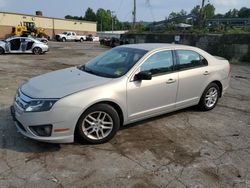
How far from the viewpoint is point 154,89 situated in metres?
4.77

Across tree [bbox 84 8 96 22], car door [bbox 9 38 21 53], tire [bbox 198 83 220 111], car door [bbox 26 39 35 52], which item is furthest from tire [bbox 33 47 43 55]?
tree [bbox 84 8 96 22]

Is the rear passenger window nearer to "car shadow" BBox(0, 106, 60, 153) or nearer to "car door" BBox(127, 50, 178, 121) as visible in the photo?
"car door" BBox(127, 50, 178, 121)

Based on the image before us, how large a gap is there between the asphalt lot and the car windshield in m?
1.06

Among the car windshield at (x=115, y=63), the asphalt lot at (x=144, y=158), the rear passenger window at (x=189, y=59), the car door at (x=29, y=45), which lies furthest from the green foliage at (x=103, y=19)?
the asphalt lot at (x=144, y=158)

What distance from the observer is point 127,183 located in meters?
3.34

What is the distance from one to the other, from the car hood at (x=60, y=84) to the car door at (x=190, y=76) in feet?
5.16

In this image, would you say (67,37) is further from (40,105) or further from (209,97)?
(40,105)

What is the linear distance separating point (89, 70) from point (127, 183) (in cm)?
229

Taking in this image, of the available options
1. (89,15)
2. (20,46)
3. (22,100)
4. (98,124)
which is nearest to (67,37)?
(20,46)

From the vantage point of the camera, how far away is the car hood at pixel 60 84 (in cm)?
398

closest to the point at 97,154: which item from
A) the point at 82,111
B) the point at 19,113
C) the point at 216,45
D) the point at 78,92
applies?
the point at 82,111

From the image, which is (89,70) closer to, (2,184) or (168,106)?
(168,106)

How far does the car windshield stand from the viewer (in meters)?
4.65

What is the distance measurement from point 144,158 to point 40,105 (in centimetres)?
162
